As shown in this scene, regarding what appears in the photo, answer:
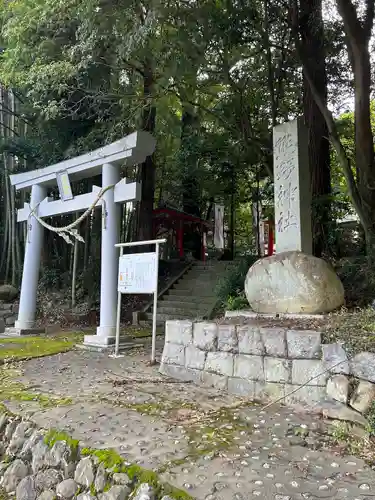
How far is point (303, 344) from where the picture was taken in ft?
11.0

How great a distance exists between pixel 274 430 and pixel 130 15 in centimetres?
586

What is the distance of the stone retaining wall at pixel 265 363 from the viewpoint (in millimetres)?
2971

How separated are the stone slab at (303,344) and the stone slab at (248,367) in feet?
1.09

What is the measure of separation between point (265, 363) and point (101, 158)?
460cm

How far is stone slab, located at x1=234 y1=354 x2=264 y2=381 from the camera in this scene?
3585 mm

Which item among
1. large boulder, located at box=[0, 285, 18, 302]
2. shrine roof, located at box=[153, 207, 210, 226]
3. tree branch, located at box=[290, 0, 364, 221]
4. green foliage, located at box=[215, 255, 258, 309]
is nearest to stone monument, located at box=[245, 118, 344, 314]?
tree branch, located at box=[290, 0, 364, 221]

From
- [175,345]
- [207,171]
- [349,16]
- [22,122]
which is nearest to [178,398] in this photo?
[175,345]

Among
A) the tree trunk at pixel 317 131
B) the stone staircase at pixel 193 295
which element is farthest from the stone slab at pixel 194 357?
the tree trunk at pixel 317 131

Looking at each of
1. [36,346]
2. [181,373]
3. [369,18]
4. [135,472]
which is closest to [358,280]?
[181,373]

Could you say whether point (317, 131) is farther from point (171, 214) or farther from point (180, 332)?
point (171, 214)

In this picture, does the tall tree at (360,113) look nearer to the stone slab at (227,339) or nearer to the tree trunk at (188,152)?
the stone slab at (227,339)

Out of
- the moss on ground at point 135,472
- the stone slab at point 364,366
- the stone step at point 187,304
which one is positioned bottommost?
the moss on ground at point 135,472

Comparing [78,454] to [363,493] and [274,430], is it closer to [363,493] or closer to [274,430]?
[274,430]

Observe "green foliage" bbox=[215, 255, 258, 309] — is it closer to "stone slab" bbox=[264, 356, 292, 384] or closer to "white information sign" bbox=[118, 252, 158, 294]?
"white information sign" bbox=[118, 252, 158, 294]
